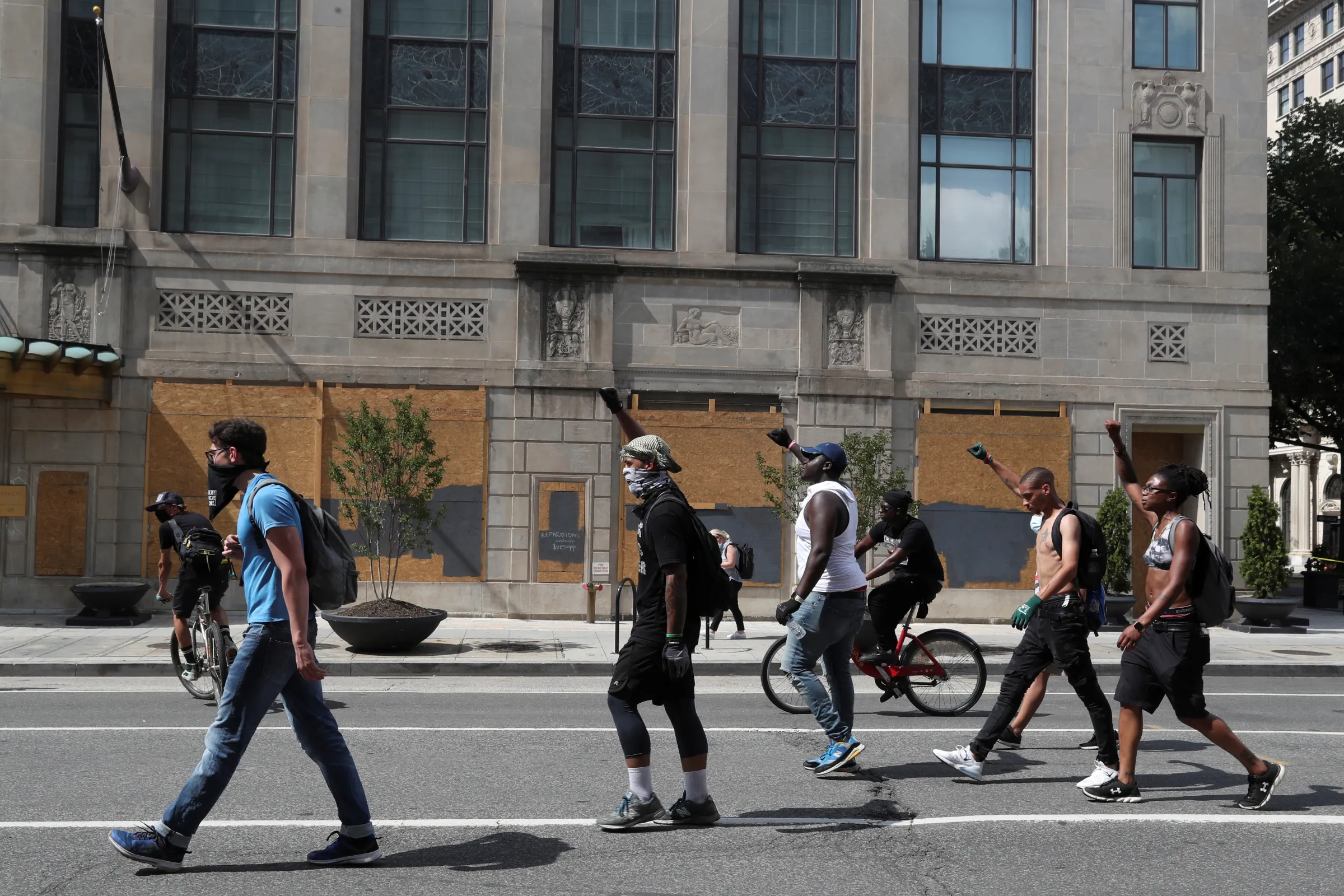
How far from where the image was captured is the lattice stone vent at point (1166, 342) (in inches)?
780

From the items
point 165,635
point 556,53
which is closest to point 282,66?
point 556,53

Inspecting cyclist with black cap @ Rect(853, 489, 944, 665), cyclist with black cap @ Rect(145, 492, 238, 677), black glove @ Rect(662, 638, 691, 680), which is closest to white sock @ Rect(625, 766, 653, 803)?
black glove @ Rect(662, 638, 691, 680)

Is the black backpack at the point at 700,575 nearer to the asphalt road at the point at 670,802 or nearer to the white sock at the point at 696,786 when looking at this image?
the white sock at the point at 696,786

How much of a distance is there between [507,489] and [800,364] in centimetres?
486

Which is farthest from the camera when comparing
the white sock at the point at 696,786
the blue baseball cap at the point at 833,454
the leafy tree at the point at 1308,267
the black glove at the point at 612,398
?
the leafy tree at the point at 1308,267

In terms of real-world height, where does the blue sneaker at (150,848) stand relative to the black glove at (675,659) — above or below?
below

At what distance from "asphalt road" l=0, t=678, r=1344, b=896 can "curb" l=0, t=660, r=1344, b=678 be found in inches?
116

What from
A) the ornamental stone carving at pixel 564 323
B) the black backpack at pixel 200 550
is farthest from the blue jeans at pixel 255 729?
the ornamental stone carving at pixel 564 323

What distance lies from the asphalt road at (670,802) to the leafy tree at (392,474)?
20.9 ft

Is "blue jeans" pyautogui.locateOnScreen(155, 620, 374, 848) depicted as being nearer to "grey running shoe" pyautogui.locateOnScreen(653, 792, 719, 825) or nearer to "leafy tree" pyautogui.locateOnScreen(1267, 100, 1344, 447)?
"grey running shoe" pyautogui.locateOnScreen(653, 792, 719, 825)

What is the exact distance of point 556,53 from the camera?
19359mm

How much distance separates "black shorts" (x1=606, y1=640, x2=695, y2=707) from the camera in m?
5.91

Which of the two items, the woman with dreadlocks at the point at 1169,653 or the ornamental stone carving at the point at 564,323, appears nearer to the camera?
the woman with dreadlocks at the point at 1169,653

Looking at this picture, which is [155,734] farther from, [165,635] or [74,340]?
[74,340]
